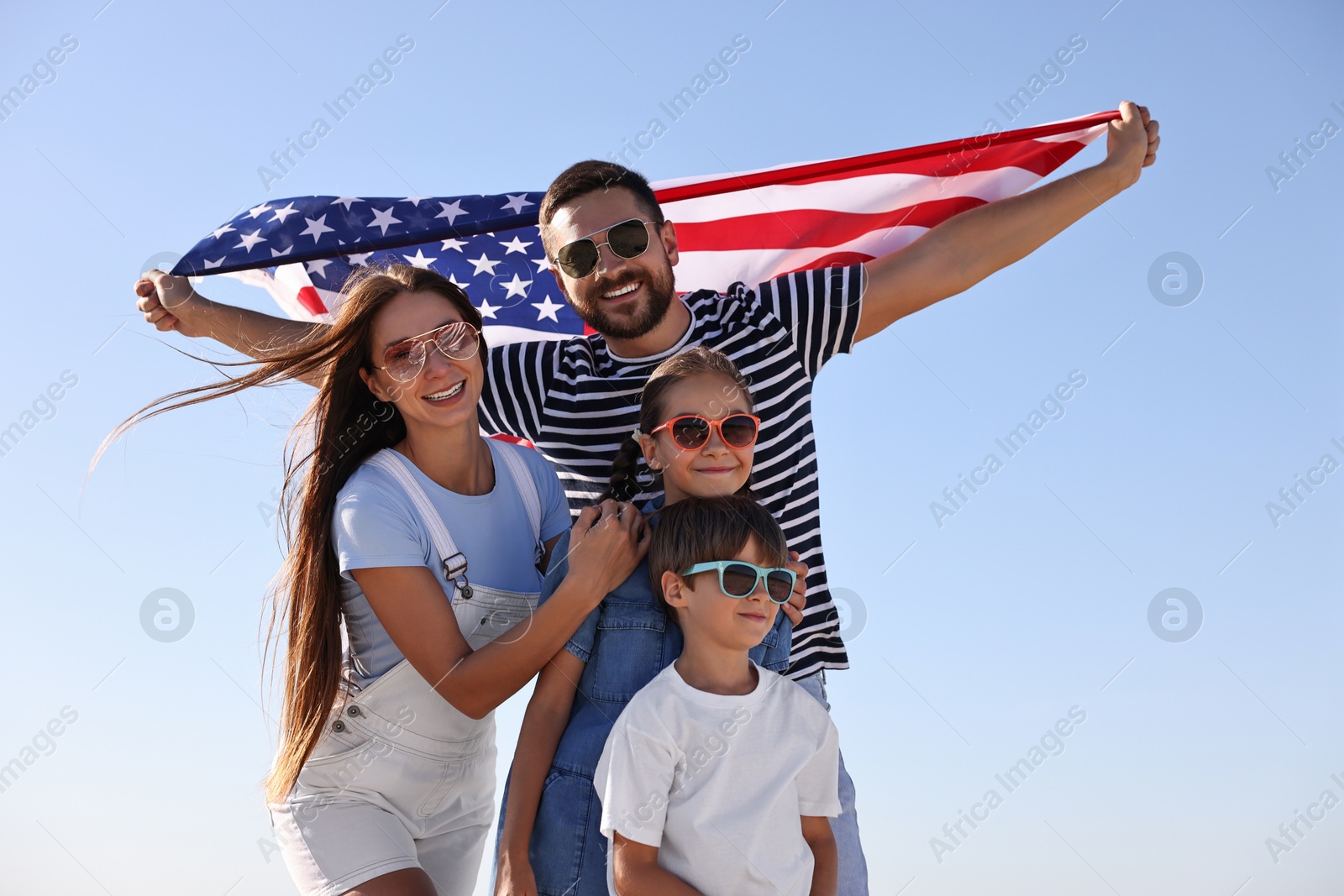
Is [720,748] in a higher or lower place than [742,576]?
lower

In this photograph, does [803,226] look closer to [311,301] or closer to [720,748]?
[311,301]

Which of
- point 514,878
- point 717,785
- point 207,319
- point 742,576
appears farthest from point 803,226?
point 514,878

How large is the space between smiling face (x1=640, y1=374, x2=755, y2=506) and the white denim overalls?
82 cm

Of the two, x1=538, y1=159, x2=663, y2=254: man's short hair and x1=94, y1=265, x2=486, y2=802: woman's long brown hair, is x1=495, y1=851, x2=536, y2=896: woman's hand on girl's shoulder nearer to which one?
x1=94, y1=265, x2=486, y2=802: woman's long brown hair

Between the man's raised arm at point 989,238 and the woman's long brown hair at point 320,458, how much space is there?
7.26ft

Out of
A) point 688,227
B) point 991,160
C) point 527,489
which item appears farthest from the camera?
point 688,227

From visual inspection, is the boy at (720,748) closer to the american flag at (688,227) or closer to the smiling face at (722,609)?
the smiling face at (722,609)

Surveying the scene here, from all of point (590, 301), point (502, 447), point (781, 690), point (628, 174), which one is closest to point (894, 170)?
point (628, 174)

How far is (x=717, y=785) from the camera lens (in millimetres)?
3656

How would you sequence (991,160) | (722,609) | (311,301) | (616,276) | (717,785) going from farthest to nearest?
(311,301) < (991,160) < (616,276) < (722,609) < (717,785)

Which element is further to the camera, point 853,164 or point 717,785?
point 853,164

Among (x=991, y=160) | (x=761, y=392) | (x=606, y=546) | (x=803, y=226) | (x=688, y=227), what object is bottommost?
(x=606, y=546)

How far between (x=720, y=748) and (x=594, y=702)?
1.80 feet

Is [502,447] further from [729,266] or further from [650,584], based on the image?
[729,266]
